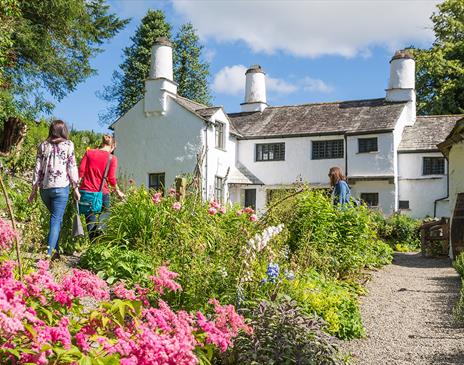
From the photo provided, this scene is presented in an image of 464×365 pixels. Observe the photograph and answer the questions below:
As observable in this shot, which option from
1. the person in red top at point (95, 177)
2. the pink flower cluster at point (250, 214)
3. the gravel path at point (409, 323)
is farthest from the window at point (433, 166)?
the person in red top at point (95, 177)

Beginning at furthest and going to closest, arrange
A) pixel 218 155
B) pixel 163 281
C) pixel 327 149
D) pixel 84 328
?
1. pixel 327 149
2. pixel 218 155
3. pixel 163 281
4. pixel 84 328

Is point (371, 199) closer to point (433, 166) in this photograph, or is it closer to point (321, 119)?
point (433, 166)

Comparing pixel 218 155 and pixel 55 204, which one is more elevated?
pixel 218 155

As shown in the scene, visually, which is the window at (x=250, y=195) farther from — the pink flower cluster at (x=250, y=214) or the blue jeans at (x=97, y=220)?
the blue jeans at (x=97, y=220)

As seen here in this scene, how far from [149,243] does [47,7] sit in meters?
19.9

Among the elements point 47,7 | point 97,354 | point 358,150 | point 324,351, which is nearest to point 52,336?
point 97,354

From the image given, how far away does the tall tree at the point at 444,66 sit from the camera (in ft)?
117

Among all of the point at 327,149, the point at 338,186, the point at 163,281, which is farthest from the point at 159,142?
the point at 163,281

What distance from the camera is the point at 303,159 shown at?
3045cm

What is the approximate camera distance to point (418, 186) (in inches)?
1123

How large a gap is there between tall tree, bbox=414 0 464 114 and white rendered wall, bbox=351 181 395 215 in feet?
33.4

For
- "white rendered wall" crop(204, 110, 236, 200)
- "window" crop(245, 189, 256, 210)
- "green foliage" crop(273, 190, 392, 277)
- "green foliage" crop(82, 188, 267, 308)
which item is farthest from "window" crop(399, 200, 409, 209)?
"green foliage" crop(82, 188, 267, 308)

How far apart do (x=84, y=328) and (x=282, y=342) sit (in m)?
1.86

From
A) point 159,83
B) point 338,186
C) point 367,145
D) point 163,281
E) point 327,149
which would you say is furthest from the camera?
point 327,149
